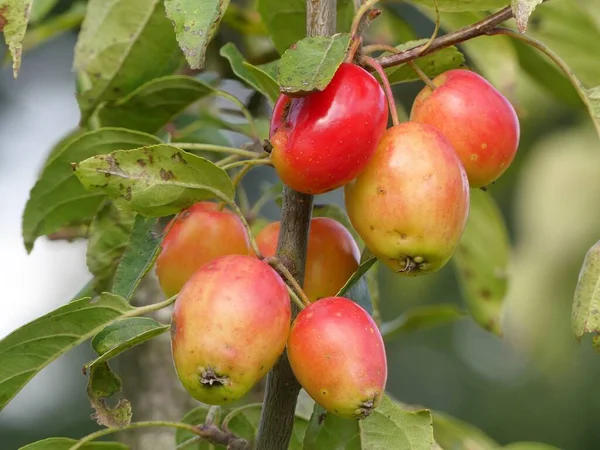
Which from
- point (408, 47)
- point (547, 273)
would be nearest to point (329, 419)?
point (408, 47)

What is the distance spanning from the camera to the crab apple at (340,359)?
0.58 meters

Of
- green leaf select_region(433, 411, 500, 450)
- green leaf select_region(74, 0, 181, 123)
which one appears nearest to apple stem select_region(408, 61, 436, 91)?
green leaf select_region(74, 0, 181, 123)

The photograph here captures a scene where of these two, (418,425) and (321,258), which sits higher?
(321,258)

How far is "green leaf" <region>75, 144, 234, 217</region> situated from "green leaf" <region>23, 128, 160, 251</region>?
0.58ft

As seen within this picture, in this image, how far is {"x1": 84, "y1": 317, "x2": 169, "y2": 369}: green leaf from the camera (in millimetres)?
648

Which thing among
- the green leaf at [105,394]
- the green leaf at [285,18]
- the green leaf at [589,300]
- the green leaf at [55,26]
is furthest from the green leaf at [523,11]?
the green leaf at [55,26]

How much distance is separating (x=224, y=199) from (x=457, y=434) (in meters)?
0.60

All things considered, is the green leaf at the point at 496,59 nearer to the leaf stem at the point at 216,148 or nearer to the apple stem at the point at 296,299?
the leaf stem at the point at 216,148

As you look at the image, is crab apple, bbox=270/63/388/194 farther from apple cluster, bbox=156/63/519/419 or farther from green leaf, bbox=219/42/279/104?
green leaf, bbox=219/42/279/104

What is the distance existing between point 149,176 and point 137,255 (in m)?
0.12

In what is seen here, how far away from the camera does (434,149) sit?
2.02 ft

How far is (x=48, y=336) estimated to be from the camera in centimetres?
69

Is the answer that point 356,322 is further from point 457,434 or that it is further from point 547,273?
point 547,273

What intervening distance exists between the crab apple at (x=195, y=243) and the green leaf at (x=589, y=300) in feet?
0.90
